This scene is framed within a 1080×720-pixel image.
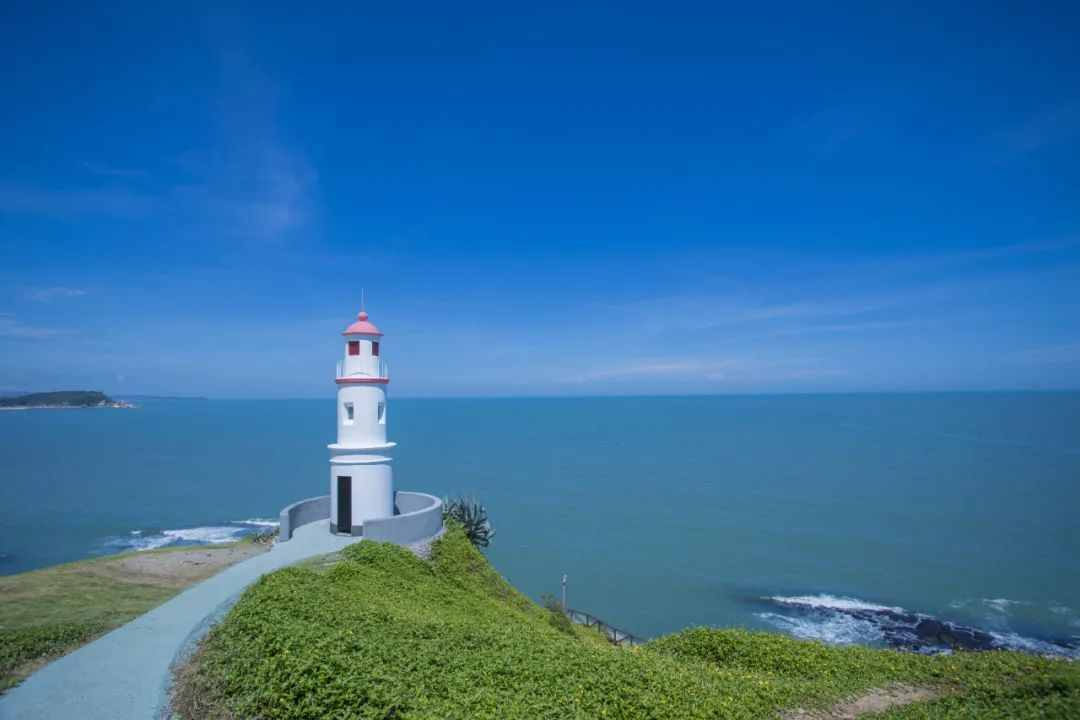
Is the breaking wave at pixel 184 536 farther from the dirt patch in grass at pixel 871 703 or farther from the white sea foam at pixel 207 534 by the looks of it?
the dirt patch in grass at pixel 871 703

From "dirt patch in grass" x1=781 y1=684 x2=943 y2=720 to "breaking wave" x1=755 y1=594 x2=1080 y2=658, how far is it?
58.1ft

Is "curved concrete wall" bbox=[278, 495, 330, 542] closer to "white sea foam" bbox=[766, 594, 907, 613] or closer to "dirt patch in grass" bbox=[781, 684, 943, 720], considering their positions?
"dirt patch in grass" bbox=[781, 684, 943, 720]

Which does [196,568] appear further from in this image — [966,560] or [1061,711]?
[966,560]

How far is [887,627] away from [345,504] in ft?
76.7

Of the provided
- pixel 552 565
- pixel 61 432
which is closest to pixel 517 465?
pixel 552 565

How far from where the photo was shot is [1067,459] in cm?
6231

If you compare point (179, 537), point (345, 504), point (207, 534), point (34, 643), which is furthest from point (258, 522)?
point (34, 643)

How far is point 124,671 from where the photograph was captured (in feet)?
26.8

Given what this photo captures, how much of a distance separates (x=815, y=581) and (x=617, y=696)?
28211 millimetres

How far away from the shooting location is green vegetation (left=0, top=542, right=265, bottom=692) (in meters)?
9.41

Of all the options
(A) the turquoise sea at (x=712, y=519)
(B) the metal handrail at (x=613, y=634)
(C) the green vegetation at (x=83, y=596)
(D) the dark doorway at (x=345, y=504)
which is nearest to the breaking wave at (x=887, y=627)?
(A) the turquoise sea at (x=712, y=519)

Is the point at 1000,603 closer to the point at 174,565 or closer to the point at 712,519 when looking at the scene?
the point at 712,519

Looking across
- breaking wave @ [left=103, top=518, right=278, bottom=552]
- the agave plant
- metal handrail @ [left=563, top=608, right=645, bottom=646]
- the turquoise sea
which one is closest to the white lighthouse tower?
the agave plant

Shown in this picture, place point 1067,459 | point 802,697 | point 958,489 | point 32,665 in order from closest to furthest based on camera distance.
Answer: point 802,697 → point 32,665 → point 958,489 → point 1067,459
